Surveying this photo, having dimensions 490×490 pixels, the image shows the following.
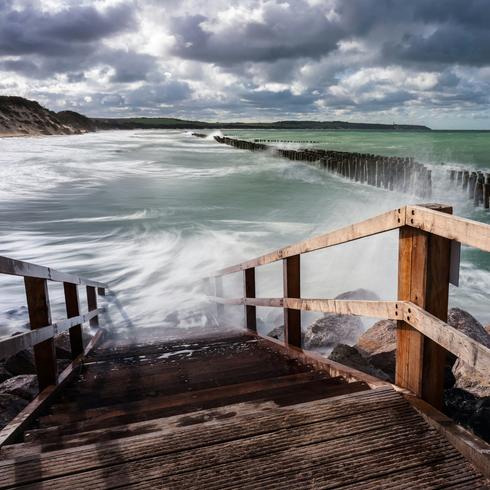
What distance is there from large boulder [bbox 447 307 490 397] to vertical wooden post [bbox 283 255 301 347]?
1297 mm

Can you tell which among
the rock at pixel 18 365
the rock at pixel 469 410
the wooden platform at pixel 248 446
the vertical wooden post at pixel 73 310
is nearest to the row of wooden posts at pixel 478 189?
the rock at pixel 469 410

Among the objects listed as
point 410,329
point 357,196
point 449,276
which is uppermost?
point 449,276

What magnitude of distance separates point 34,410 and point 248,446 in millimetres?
1334

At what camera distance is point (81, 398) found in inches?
107

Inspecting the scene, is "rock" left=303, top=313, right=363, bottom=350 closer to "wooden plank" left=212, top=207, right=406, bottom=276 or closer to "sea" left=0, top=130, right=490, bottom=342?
"sea" left=0, top=130, right=490, bottom=342

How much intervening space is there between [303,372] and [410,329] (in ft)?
3.82

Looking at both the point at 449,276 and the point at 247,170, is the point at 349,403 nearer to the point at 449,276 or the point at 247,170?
the point at 449,276

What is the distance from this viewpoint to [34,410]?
7.34 feet

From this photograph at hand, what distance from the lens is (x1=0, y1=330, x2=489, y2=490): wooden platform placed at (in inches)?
56.4

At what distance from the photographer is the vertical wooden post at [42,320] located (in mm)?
2518

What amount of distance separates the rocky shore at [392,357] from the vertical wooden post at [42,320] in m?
2.18

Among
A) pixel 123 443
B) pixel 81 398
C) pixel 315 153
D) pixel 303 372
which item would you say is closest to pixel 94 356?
pixel 81 398

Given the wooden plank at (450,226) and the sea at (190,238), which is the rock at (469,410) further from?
the sea at (190,238)

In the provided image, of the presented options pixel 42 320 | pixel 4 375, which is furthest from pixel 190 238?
pixel 42 320
